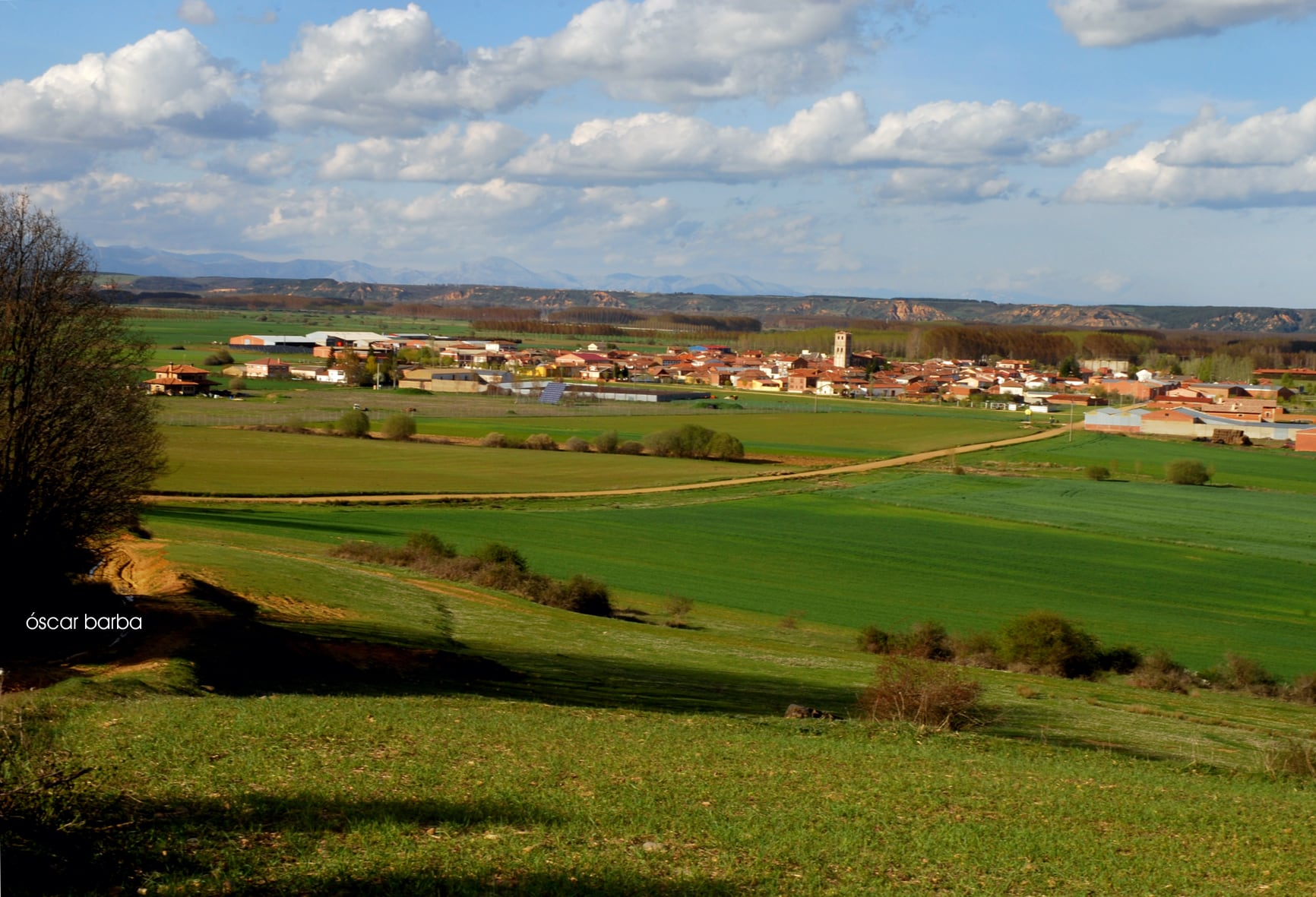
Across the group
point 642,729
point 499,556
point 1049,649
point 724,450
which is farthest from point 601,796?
point 724,450

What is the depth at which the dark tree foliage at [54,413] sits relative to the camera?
1941cm

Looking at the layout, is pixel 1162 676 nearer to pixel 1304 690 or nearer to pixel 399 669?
pixel 1304 690

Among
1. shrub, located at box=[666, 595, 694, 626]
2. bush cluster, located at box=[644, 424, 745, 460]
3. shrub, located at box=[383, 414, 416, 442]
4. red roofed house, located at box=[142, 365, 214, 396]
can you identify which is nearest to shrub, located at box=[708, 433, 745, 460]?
bush cluster, located at box=[644, 424, 745, 460]

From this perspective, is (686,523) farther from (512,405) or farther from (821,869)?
(512,405)

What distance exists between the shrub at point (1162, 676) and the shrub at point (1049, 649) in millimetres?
1227

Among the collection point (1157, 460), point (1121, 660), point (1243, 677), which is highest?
point (1157, 460)

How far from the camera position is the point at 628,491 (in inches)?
2415

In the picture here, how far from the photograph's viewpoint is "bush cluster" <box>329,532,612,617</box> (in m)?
32.0

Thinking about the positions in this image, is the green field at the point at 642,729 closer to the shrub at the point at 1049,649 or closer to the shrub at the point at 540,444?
the shrub at the point at 1049,649

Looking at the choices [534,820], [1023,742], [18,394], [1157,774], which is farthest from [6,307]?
[1157,774]

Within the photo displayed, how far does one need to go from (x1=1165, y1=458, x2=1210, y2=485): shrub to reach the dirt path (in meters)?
16.2

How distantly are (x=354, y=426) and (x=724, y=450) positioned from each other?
26779 millimetres

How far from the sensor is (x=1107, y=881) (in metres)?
9.75

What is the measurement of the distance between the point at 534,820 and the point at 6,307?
15313 mm
